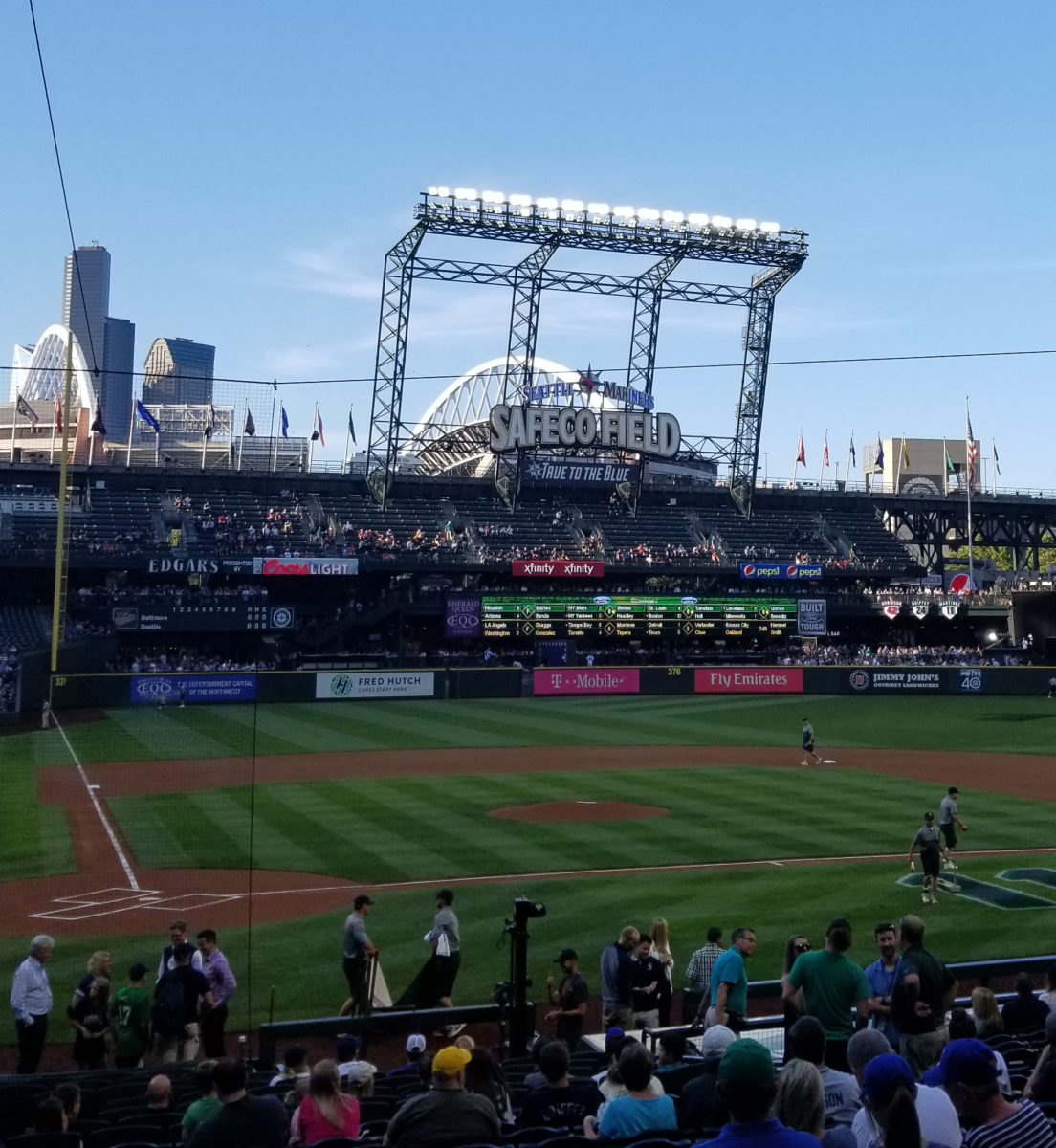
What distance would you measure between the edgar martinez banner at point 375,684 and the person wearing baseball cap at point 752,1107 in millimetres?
48366

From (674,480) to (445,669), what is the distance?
28604mm

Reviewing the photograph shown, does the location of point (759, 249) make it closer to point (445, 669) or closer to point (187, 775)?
point (445, 669)

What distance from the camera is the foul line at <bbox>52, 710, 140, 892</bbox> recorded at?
2211cm

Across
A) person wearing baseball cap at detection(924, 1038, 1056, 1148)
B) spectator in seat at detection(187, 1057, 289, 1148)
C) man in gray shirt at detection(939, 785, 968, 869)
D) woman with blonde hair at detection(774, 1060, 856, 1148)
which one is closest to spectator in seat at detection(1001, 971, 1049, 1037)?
person wearing baseball cap at detection(924, 1038, 1056, 1148)

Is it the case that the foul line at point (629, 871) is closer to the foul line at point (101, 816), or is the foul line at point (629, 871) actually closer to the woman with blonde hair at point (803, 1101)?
the foul line at point (101, 816)

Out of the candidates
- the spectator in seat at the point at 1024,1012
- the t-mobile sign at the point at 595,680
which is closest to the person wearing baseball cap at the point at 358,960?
the spectator in seat at the point at 1024,1012

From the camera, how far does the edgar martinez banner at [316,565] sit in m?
63.5

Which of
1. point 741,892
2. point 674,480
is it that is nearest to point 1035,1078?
point 741,892

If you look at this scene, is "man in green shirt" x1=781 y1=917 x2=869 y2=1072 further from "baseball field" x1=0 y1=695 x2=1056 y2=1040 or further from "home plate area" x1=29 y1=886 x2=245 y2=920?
"home plate area" x1=29 y1=886 x2=245 y2=920

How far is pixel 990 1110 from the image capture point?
5.17 metres

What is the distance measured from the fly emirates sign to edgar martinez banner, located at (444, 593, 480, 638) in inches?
416

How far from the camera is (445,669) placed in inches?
2184

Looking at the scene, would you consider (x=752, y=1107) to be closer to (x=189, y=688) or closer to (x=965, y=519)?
(x=189, y=688)

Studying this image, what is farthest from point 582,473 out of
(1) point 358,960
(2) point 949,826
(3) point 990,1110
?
(3) point 990,1110
